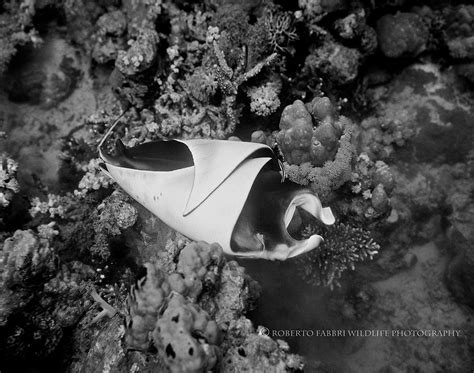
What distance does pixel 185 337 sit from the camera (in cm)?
207

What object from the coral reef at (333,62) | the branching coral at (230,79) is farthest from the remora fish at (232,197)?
the coral reef at (333,62)

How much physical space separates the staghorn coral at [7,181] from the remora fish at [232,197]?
71.7 inches

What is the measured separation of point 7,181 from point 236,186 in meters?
2.75

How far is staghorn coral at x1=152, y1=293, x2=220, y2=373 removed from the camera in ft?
6.63

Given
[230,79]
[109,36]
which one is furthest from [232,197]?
[109,36]

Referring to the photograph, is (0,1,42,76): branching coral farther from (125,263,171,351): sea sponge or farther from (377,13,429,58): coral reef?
(377,13,429,58): coral reef

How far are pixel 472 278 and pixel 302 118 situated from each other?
317cm

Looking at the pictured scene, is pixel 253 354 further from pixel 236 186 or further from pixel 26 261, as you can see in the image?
pixel 26 261

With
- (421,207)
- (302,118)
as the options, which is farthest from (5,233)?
(421,207)

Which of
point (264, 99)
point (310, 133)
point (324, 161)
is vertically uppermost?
point (264, 99)

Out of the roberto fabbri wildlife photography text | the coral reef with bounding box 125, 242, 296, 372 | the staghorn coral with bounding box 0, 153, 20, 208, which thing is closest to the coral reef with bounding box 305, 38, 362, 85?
the roberto fabbri wildlife photography text

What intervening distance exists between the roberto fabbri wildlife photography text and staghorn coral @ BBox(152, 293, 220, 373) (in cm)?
1

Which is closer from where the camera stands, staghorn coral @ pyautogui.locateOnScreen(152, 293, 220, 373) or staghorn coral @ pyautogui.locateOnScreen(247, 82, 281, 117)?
staghorn coral @ pyautogui.locateOnScreen(152, 293, 220, 373)

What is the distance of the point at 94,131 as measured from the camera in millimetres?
4480
